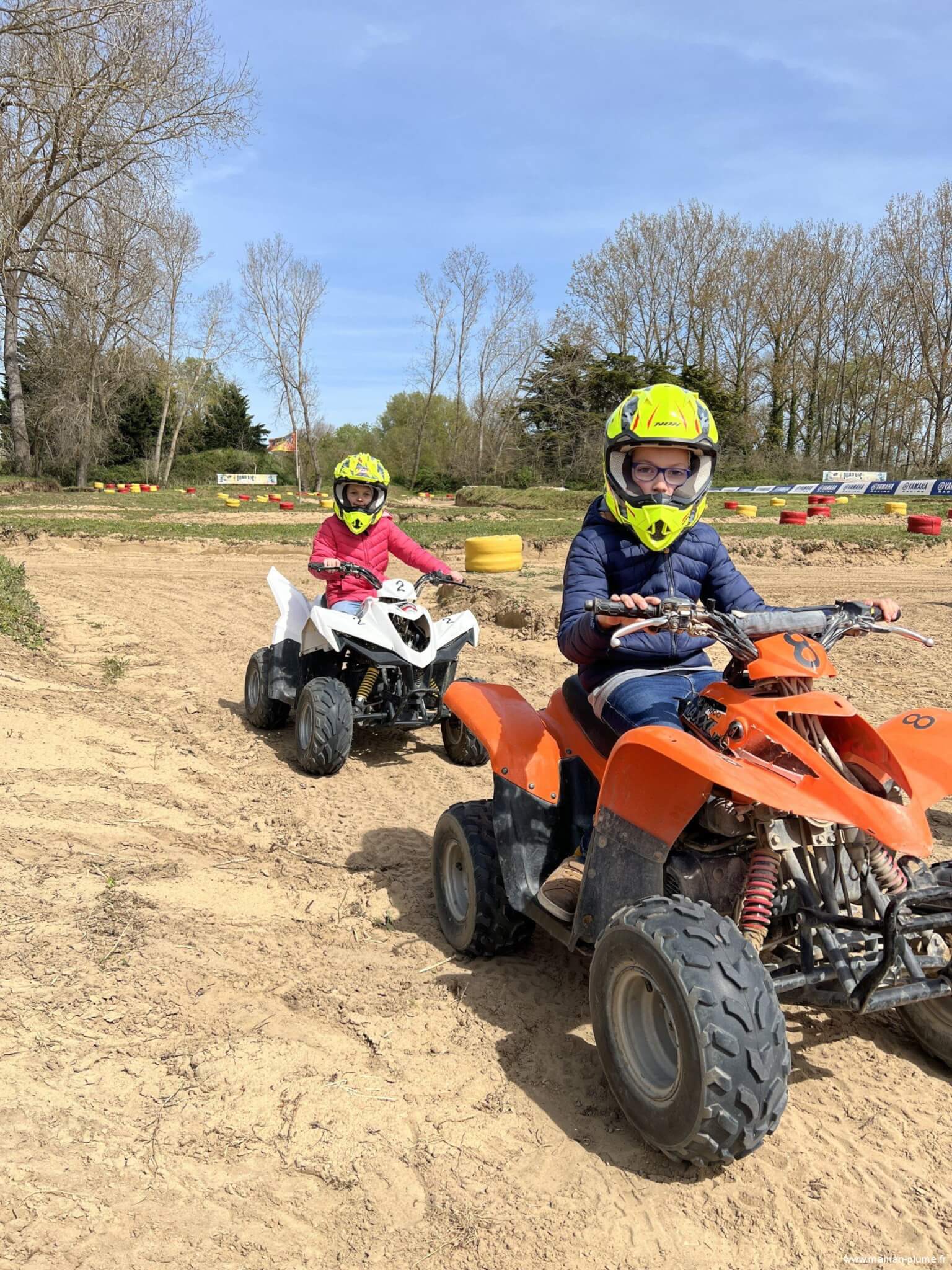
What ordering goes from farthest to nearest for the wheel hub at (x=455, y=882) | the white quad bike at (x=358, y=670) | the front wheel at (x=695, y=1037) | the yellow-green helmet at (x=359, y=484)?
1. the yellow-green helmet at (x=359, y=484)
2. the white quad bike at (x=358, y=670)
3. the wheel hub at (x=455, y=882)
4. the front wheel at (x=695, y=1037)

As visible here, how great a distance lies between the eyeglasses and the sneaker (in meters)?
1.30

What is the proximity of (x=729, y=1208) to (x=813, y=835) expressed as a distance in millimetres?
927

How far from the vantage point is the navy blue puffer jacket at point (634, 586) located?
10.7 feet

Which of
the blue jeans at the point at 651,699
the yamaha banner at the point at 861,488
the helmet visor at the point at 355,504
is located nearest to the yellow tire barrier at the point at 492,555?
the helmet visor at the point at 355,504

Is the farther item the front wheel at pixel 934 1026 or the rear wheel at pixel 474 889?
→ the rear wheel at pixel 474 889

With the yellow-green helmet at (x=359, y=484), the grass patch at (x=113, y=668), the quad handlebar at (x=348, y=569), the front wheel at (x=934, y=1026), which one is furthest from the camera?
the grass patch at (x=113, y=668)

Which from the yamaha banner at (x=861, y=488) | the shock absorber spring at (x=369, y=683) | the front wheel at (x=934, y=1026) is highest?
the yamaha banner at (x=861, y=488)

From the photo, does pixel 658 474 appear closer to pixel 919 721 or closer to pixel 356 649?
pixel 919 721

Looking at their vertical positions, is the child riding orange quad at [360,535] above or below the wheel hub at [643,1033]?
above

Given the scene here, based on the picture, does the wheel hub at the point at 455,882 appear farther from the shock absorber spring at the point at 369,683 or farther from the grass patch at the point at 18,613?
the grass patch at the point at 18,613

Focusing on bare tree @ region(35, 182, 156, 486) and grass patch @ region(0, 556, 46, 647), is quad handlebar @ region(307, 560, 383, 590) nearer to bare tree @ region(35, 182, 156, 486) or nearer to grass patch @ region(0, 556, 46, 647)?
grass patch @ region(0, 556, 46, 647)

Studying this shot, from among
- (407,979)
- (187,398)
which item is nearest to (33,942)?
(407,979)

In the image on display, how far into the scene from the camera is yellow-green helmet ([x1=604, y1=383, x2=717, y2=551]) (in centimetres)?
322

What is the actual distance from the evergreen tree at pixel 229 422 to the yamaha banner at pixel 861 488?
97.8 ft
